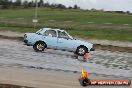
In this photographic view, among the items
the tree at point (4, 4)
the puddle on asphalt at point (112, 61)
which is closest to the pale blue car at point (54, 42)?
the puddle on asphalt at point (112, 61)

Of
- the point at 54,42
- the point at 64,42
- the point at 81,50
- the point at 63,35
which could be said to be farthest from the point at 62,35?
the point at 81,50

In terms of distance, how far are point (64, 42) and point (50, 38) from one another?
968 mm

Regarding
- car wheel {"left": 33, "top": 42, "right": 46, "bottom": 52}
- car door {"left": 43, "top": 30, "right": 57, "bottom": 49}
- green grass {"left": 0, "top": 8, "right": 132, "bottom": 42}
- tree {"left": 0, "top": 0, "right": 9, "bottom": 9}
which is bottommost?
tree {"left": 0, "top": 0, "right": 9, "bottom": 9}

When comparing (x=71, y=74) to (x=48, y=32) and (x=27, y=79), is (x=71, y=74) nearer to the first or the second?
(x=27, y=79)

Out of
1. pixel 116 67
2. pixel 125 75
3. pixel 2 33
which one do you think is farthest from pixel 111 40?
pixel 125 75

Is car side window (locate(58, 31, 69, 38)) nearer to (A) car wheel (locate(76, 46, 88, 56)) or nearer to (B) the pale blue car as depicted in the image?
(B) the pale blue car

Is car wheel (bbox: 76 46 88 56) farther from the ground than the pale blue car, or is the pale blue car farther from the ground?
the pale blue car

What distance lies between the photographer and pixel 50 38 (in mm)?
27406

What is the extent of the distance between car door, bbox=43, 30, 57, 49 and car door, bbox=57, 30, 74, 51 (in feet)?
0.88

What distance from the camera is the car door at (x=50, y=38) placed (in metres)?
27.4

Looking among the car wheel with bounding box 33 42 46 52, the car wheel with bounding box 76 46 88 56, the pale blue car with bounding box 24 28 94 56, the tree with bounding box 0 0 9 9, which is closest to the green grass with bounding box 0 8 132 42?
the car wheel with bounding box 76 46 88 56

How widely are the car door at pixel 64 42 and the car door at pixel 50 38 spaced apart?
0.88ft

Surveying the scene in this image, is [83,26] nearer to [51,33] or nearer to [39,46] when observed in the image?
[51,33]

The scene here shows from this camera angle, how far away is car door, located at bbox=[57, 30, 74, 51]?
27359mm
